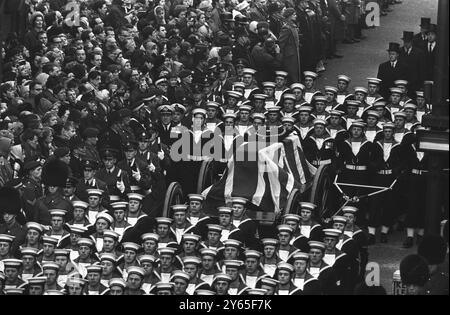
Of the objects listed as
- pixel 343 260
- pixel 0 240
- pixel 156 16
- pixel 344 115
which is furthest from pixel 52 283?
pixel 156 16

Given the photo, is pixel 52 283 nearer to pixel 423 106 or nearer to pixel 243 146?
pixel 243 146

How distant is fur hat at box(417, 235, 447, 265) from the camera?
75.6 ft

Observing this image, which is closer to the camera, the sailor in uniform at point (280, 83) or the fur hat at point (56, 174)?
the fur hat at point (56, 174)

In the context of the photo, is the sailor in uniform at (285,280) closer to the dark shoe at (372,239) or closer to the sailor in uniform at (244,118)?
the dark shoe at (372,239)

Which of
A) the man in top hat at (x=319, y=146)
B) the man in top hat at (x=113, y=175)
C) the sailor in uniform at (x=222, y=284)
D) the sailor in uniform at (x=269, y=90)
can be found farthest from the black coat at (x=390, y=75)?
the sailor in uniform at (x=222, y=284)

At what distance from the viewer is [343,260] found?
984 inches

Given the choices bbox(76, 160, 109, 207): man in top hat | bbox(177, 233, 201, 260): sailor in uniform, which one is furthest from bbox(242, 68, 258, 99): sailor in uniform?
bbox(177, 233, 201, 260): sailor in uniform

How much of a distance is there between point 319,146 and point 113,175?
10.3 feet

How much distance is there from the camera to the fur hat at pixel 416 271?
22.7 meters

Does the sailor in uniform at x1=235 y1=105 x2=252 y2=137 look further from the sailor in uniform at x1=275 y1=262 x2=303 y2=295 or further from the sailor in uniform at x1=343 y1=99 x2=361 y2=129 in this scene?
the sailor in uniform at x1=275 y1=262 x2=303 y2=295

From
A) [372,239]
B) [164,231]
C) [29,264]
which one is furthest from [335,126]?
[29,264]

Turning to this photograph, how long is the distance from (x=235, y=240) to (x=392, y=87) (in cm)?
647

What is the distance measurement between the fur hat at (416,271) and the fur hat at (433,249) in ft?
1.11

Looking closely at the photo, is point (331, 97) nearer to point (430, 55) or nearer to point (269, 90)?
point (269, 90)
